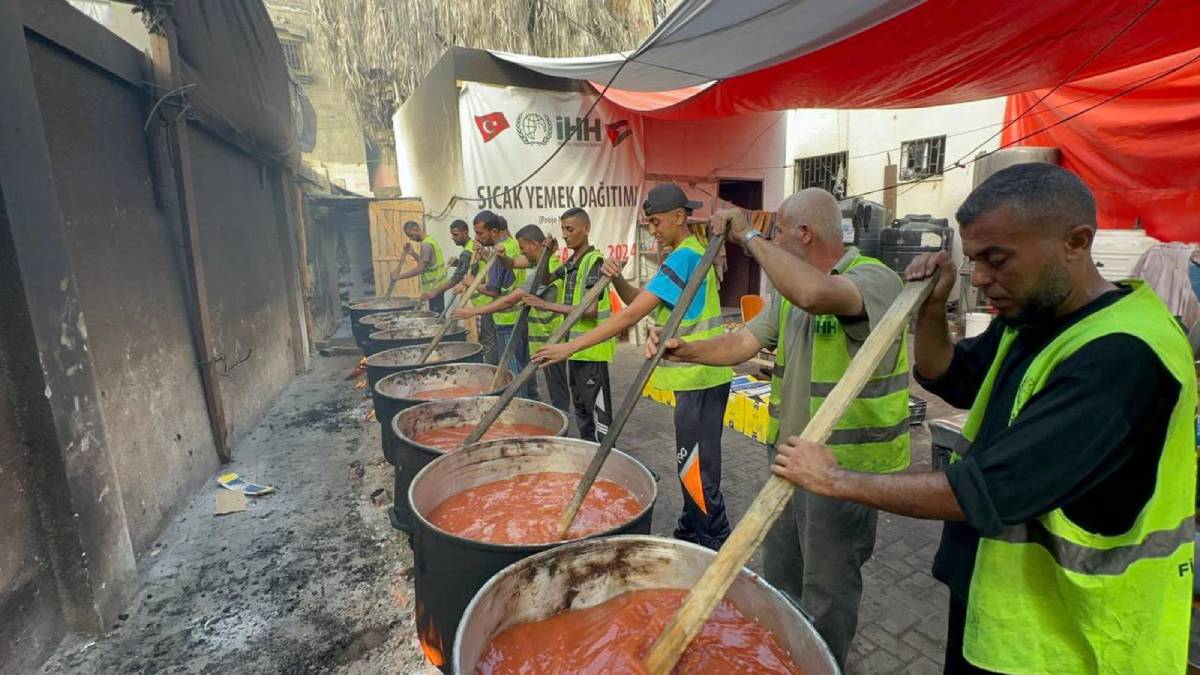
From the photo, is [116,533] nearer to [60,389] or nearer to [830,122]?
[60,389]

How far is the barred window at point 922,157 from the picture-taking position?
424 inches

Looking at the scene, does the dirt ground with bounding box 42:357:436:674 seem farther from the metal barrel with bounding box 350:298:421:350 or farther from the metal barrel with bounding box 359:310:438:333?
the metal barrel with bounding box 350:298:421:350

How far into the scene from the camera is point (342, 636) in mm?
2982

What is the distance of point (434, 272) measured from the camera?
27.6 ft

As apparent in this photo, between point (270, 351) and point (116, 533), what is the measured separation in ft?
13.9

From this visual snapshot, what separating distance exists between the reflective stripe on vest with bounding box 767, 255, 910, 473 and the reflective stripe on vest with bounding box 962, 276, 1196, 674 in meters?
0.80

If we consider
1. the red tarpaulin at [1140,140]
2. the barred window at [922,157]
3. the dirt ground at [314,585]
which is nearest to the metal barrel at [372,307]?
the dirt ground at [314,585]

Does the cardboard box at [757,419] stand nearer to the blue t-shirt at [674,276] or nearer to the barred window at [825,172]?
the blue t-shirt at [674,276]

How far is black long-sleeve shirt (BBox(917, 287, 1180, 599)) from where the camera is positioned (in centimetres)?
110

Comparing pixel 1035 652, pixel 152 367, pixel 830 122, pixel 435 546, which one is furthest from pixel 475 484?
pixel 830 122

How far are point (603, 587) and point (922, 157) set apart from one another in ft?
39.6

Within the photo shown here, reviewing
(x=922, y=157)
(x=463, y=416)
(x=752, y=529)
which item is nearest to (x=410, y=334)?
(x=463, y=416)

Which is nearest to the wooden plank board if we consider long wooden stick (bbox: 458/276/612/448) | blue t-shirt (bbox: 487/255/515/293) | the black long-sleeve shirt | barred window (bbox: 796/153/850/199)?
blue t-shirt (bbox: 487/255/515/293)

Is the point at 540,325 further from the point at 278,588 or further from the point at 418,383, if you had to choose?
the point at 278,588
